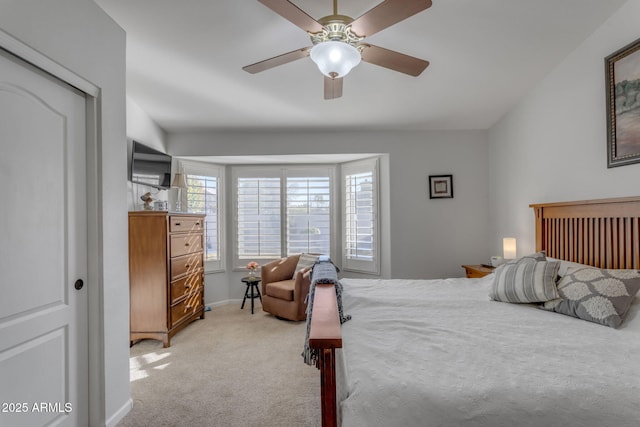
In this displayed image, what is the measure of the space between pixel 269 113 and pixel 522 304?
3.14 meters

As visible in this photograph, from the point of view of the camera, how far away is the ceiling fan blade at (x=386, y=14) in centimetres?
147

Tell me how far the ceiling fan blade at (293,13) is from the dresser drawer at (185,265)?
2661 millimetres

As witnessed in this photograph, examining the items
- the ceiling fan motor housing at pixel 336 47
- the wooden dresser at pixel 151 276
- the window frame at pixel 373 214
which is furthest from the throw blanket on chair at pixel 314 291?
the window frame at pixel 373 214

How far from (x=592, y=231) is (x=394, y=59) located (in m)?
2.12

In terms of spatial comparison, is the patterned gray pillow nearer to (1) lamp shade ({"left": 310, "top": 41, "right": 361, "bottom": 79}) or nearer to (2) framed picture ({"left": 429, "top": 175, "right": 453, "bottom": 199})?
(1) lamp shade ({"left": 310, "top": 41, "right": 361, "bottom": 79})

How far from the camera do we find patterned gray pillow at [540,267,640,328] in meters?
1.78

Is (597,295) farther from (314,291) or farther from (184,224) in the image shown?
(184,224)

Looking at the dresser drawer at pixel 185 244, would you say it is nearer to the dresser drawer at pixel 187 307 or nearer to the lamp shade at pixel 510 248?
the dresser drawer at pixel 187 307

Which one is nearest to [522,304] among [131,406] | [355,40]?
[355,40]

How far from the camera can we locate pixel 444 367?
50.8 inches

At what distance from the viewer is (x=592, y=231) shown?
2.53 meters

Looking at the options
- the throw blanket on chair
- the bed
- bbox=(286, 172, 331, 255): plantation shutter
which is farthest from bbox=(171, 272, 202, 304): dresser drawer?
the bed

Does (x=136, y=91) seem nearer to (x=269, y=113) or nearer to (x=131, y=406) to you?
(x=269, y=113)

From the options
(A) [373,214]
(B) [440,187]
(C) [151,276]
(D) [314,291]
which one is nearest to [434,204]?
(B) [440,187]
